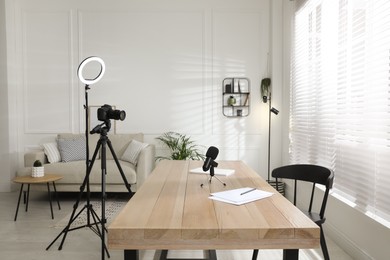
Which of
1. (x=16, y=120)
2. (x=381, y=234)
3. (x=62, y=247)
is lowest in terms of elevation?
(x=62, y=247)

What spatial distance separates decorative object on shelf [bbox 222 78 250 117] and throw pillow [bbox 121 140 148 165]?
1.41 meters

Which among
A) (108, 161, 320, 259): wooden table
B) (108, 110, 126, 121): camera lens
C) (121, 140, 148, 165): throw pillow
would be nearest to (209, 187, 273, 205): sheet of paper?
(108, 161, 320, 259): wooden table

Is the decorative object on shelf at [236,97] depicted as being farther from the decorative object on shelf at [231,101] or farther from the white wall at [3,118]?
the white wall at [3,118]

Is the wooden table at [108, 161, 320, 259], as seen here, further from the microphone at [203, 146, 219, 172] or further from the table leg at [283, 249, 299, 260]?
the microphone at [203, 146, 219, 172]

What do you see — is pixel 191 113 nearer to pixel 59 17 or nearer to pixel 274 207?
pixel 59 17

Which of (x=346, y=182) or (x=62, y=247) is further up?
(x=346, y=182)

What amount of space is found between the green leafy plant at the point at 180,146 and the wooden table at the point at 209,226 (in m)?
3.47

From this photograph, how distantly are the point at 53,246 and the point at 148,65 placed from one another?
3.15 metres

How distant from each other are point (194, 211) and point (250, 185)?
64cm

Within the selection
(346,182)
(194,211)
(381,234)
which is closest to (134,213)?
(194,211)

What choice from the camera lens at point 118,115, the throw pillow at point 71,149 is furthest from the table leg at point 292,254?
the throw pillow at point 71,149

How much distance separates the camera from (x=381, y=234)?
236 centimetres

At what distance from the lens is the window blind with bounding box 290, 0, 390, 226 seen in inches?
94.9

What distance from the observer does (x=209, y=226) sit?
1.25m
